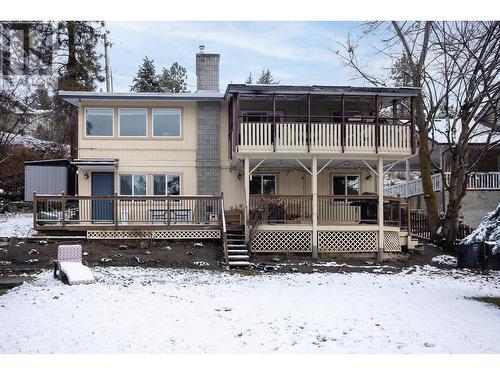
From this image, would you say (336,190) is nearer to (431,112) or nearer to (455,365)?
(431,112)

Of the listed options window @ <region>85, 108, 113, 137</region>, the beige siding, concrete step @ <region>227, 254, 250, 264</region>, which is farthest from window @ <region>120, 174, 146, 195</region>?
concrete step @ <region>227, 254, 250, 264</region>

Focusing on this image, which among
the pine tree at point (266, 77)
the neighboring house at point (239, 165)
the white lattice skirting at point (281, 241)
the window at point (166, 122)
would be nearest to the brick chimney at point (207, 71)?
the neighboring house at point (239, 165)

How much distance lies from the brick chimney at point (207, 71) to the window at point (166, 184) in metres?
3.94

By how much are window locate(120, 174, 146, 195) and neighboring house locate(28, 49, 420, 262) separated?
4 centimetres

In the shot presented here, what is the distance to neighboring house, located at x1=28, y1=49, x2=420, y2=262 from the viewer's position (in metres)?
18.5

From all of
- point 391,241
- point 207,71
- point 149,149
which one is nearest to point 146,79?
point 207,71

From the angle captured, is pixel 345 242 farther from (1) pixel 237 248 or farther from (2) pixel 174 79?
(2) pixel 174 79

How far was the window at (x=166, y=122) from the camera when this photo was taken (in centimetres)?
2088

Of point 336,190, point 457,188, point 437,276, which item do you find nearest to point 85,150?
point 336,190

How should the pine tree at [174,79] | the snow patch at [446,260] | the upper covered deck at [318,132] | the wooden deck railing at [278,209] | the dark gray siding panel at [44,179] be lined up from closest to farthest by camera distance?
the upper covered deck at [318,132] → the wooden deck railing at [278,209] → the snow patch at [446,260] → the dark gray siding panel at [44,179] → the pine tree at [174,79]

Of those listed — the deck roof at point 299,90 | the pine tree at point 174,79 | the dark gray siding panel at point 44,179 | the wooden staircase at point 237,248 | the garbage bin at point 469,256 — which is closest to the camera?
the wooden staircase at point 237,248

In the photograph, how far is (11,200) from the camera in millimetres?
29969

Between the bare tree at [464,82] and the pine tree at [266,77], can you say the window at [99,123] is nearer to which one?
the bare tree at [464,82]
